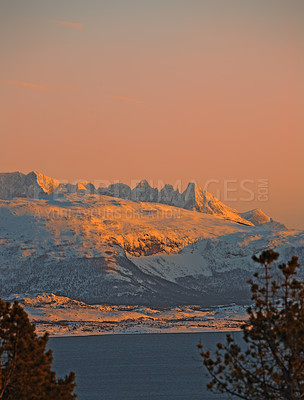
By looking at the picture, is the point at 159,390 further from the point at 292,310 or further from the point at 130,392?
the point at 292,310

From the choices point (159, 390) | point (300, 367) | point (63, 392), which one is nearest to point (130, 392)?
point (159, 390)

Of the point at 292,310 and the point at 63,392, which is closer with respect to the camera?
the point at 292,310

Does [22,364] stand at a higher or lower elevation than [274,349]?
lower

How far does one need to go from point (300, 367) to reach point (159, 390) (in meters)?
127

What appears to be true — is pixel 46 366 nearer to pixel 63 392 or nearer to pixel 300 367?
pixel 63 392

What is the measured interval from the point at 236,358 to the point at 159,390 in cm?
12523

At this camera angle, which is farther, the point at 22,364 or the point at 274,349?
the point at 22,364

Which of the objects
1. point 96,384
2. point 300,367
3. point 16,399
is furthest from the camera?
point 96,384

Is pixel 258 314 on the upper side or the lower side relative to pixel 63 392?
upper

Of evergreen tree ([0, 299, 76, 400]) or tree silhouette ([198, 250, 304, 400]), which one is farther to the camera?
evergreen tree ([0, 299, 76, 400])

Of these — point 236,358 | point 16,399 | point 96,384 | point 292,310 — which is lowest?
point 96,384

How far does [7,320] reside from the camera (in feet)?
195

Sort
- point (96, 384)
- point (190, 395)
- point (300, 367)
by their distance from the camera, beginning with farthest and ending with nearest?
point (96, 384), point (190, 395), point (300, 367)

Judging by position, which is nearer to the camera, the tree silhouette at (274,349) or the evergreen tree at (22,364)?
the tree silhouette at (274,349)
